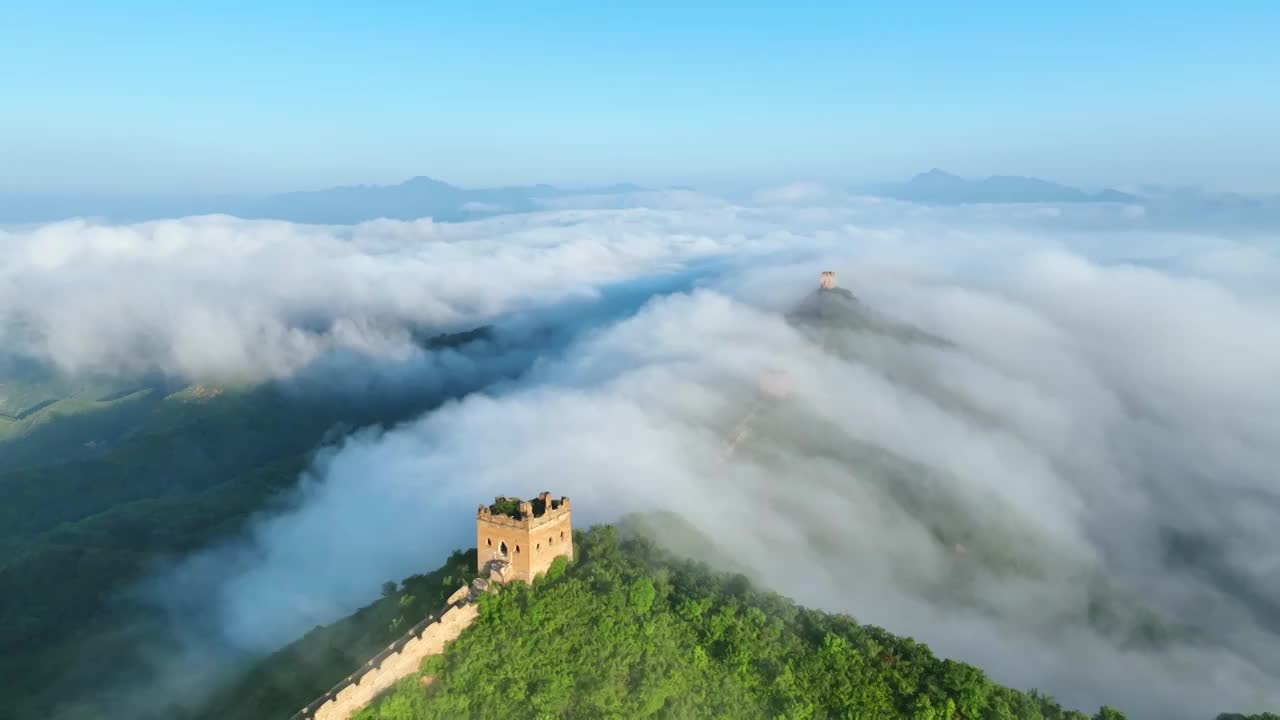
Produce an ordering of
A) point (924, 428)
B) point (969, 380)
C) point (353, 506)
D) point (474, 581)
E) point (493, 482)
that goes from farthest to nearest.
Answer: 1. point (969, 380)
2. point (353, 506)
3. point (924, 428)
4. point (493, 482)
5. point (474, 581)

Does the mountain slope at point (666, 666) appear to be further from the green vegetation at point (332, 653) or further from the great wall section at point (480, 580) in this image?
the great wall section at point (480, 580)

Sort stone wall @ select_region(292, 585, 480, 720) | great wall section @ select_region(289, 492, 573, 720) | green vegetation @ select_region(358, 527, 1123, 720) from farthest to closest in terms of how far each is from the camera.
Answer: green vegetation @ select_region(358, 527, 1123, 720)
great wall section @ select_region(289, 492, 573, 720)
stone wall @ select_region(292, 585, 480, 720)

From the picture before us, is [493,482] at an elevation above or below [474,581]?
below

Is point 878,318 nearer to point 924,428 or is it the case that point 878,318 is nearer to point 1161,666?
point 924,428

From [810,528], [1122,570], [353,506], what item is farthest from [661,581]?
[353,506]

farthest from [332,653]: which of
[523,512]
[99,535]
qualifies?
[99,535]

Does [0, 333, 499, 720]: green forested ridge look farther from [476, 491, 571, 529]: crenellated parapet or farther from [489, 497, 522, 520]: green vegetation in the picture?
[476, 491, 571, 529]: crenellated parapet

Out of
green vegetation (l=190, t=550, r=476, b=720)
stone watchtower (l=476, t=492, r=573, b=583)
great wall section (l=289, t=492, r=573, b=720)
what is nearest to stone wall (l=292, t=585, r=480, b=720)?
great wall section (l=289, t=492, r=573, b=720)

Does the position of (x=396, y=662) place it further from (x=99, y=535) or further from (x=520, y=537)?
(x=99, y=535)
